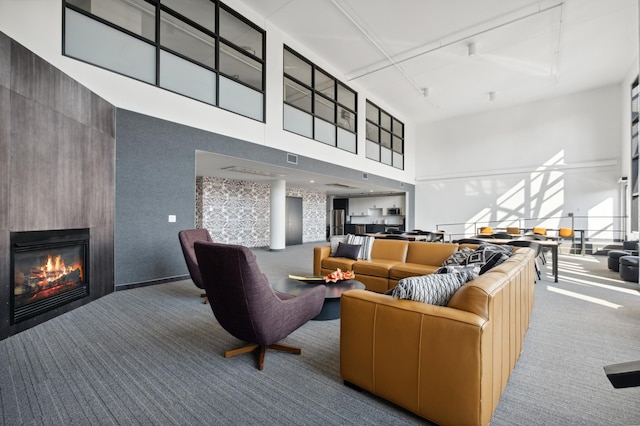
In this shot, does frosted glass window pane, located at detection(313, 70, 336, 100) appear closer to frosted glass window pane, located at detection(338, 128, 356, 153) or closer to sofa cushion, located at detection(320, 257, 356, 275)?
frosted glass window pane, located at detection(338, 128, 356, 153)

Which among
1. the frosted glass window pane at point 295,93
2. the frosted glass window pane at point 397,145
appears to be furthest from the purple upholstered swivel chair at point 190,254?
the frosted glass window pane at point 397,145

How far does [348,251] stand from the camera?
492 cm

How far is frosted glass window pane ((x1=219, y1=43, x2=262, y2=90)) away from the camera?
6.34m

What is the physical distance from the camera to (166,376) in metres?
2.07

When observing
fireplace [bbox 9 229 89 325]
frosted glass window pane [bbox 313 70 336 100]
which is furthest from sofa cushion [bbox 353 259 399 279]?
frosted glass window pane [bbox 313 70 336 100]

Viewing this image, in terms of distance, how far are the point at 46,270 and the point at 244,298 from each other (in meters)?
2.87

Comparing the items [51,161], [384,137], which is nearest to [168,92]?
[51,161]

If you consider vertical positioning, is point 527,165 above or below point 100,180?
above

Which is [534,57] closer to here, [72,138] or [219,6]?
[219,6]

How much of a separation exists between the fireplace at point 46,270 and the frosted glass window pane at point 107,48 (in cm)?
251

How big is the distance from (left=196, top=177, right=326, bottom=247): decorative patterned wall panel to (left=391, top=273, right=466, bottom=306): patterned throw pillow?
8068 millimetres

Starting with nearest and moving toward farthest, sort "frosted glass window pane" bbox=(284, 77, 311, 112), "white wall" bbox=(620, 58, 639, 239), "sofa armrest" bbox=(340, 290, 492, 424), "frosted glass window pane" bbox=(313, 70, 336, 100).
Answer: "sofa armrest" bbox=(340, 290, 492, 424), "frosted glass window pane" bbox=(284, 77, 311, 112), "white wall" bbox=(620, 58, 639, 239), "frosted glass window pane" bbox=(313, 70, 336, 100)

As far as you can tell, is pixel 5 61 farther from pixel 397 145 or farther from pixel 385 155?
pixel 397 145

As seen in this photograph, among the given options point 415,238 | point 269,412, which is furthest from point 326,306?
point 415,238
